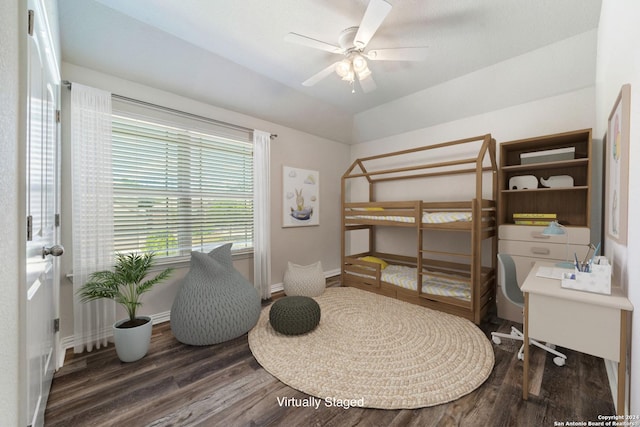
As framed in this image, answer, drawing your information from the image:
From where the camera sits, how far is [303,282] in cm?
324

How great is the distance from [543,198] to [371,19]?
8.66 feet

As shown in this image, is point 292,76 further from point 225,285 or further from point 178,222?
point 225,285

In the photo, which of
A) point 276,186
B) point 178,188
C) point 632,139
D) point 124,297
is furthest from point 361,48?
point 124,297

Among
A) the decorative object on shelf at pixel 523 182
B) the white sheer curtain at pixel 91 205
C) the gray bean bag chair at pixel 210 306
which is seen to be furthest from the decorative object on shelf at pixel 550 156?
the white sheer curtain at pixel 91 205

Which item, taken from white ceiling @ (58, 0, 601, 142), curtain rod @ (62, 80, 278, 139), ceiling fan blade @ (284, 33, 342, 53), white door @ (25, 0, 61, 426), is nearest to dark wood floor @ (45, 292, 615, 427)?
white door @ (25, 0, 61, 426)

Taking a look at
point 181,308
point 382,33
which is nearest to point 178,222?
point 181,308

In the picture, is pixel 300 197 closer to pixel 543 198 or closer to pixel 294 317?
pixel 294 317

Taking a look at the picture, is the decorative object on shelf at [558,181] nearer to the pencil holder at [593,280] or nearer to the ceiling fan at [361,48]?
the pencil holder at [593,280]

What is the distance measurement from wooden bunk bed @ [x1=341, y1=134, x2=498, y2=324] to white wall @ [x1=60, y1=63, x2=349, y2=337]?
21.8 inches

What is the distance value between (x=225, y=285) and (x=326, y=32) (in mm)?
2326

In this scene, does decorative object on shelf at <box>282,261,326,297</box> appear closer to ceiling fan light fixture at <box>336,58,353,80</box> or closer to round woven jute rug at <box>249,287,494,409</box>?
round woven jute rug at <box>249,287,494,409</box>

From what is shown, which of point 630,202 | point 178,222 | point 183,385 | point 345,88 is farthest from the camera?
point 345,88

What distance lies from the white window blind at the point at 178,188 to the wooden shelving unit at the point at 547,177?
304 centimetres

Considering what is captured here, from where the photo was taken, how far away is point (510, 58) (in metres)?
2.54
